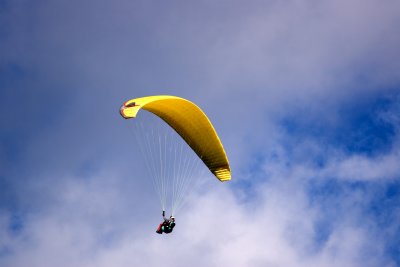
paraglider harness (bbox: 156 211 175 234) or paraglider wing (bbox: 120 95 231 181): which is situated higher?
paraglider wing (bbox: 120 95 231 181)

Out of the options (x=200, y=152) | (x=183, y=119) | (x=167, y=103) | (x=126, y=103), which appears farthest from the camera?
(x=200, y=152)

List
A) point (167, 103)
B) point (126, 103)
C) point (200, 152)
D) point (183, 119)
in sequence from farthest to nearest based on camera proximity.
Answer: point (200, 152) < point (183, 119) < point (167, 103) < point (126, 103)

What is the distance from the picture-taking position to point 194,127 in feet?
95.5

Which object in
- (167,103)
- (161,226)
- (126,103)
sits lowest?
(161,226)

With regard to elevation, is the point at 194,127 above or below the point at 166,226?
above

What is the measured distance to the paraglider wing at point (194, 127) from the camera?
87.8ft

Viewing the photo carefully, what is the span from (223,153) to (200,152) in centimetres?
152

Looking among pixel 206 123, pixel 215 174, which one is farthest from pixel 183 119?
pixel 215 174

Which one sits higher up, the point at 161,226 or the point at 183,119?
the point at 183,119

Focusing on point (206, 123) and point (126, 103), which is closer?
point (126, 103)

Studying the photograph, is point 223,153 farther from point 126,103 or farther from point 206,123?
point 126,103

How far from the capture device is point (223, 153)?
2997 cm

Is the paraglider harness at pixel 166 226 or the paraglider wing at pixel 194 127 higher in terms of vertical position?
the paraglider wing at pixel 194 127

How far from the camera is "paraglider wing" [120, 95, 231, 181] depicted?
26.8m
